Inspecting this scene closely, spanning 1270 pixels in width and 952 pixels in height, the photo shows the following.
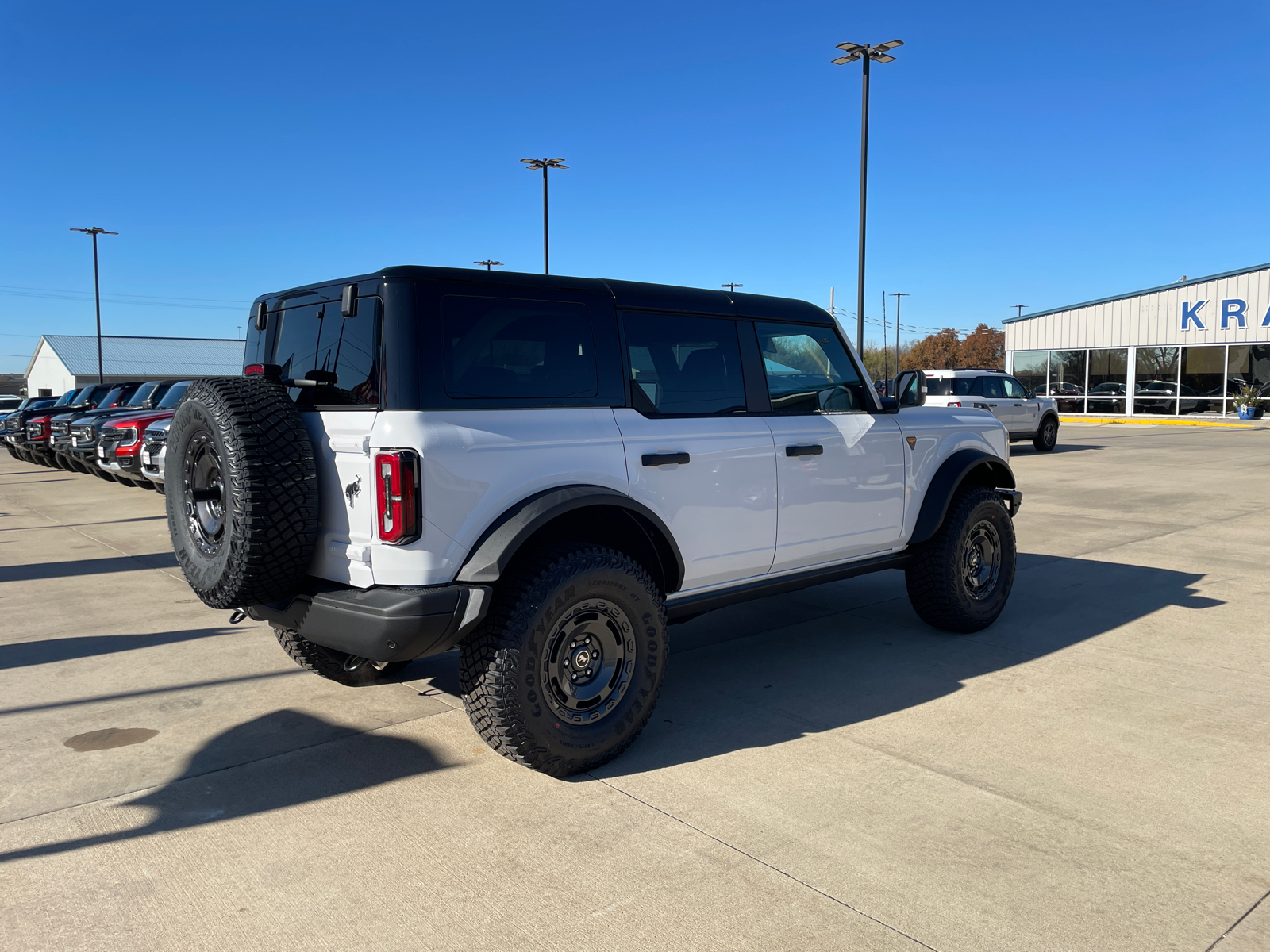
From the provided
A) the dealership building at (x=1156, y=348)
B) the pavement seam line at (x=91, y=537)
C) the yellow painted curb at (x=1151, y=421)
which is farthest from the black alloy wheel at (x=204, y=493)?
the dealership building at (x=1156, y=348)

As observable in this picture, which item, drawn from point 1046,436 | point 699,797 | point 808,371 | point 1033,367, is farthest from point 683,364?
point 1033,367

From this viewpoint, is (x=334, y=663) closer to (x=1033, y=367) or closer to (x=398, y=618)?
(x=398, y=618)

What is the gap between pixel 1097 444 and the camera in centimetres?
2367

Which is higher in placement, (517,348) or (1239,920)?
(517,348)

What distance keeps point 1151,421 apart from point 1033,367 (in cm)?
571

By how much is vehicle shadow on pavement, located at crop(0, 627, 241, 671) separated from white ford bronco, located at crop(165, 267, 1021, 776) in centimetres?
168

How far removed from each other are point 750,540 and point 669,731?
38.7 inches

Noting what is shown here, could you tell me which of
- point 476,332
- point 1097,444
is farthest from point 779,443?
point 1097,444

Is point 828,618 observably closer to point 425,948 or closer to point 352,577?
point 352,577

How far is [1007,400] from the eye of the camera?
69.1ft

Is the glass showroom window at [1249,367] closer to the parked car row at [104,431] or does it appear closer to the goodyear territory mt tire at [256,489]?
the parked car row at [104,431]

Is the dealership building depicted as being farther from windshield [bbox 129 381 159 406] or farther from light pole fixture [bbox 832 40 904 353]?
windshield [bbox 129 381 159 406]

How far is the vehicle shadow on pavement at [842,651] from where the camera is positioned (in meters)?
4.38

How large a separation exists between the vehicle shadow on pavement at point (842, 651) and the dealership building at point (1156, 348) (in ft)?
102
